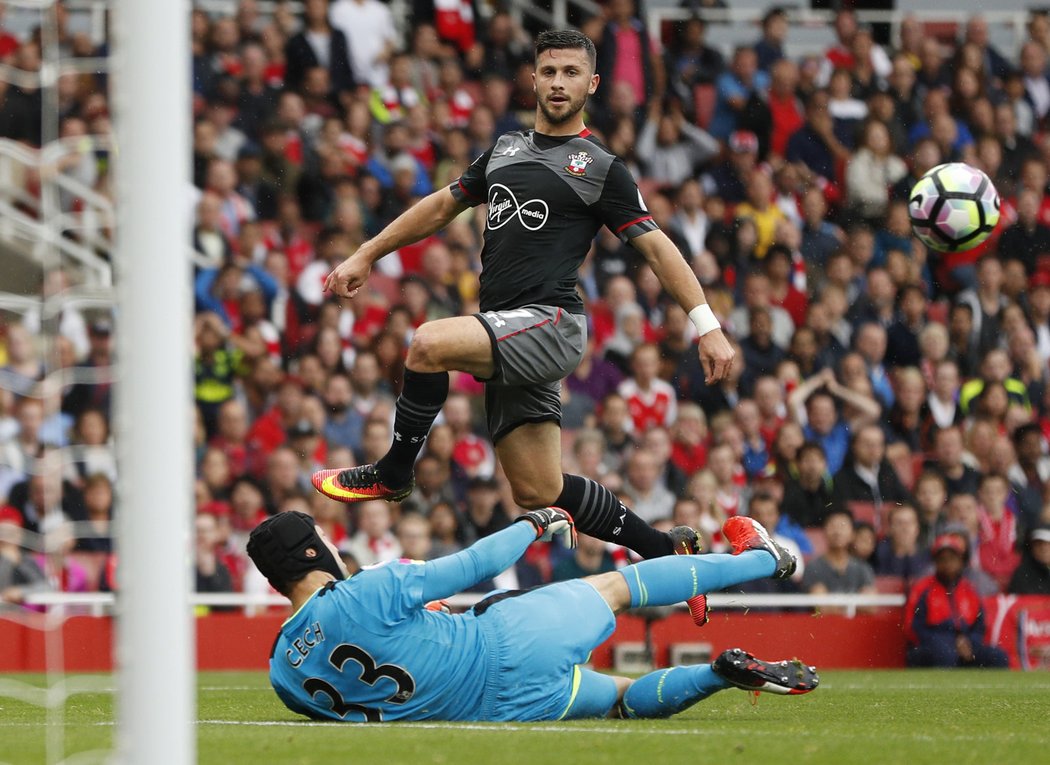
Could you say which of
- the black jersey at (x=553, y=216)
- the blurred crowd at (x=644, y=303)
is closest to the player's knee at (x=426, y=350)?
the black jersey at (x=553, y=216)

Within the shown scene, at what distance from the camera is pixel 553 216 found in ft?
24.8

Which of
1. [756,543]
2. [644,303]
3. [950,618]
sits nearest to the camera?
[756,543]

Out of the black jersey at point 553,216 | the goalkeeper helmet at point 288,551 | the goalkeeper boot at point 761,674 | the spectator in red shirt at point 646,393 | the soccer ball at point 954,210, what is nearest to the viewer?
the goalkeeper boot at point 761,674

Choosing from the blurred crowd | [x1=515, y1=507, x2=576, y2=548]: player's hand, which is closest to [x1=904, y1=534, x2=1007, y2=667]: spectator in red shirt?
the blurred crowd

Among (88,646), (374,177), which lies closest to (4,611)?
(88,646)

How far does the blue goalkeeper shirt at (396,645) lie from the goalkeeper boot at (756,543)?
114 centimetres

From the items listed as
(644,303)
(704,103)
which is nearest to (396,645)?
(644,303)

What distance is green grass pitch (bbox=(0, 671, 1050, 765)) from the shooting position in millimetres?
5309

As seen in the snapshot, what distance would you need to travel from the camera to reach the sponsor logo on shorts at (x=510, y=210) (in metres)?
7.57

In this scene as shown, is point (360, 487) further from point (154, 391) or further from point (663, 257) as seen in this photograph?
point (154, 391)

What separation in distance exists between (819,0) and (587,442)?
709cm

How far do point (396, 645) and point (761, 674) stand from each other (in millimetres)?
1303

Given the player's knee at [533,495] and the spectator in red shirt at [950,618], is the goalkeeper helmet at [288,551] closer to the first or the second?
the player's knee at [533,495]

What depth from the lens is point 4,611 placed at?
32.7ft
